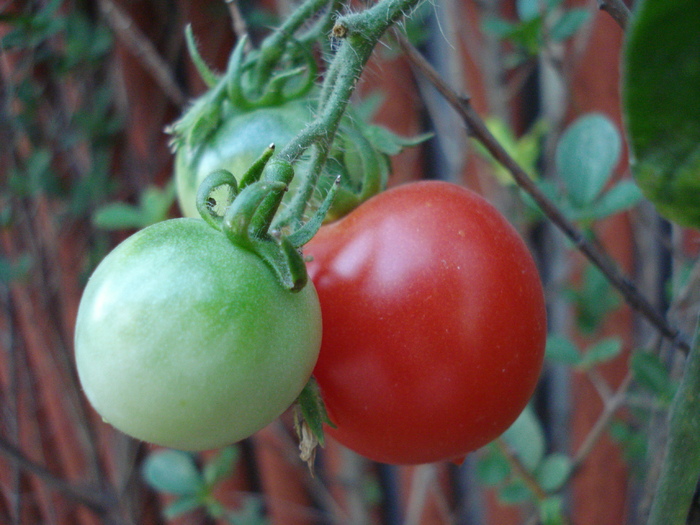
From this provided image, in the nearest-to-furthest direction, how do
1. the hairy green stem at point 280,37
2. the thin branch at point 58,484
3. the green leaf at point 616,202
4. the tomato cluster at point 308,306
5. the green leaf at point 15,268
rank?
the tomato cluster at point 308,306, the hairy green stem at point 280,37, the green leaf at point 616,202, the thin branch at point 58,484, the green leaf at point 15,268

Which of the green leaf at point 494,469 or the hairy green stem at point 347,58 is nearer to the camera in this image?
the hairy green stem at point 347,58

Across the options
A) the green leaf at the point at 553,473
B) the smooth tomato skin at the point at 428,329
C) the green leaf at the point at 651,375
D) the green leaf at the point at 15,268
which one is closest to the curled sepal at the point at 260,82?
the smooth tomato skin at the point at 428,329

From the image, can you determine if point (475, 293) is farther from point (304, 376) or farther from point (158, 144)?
point (158, 144)

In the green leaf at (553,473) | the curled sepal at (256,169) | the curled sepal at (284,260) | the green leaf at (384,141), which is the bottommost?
the green leaf at (553,473)

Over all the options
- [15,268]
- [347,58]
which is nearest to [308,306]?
[347,58]

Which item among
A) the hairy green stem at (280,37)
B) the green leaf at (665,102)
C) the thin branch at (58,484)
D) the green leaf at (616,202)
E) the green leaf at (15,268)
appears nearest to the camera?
the green leaf at (665,102)

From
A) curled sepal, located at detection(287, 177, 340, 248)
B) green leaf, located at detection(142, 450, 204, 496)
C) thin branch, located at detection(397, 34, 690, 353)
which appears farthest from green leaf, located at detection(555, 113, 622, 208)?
green leaf, located at detection(142, 450, 204, 496)

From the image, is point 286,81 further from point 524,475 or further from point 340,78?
point 524,475

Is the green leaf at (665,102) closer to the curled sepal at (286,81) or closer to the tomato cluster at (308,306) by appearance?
the tomato cluster at (308,306)

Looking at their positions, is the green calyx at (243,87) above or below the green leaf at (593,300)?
above
